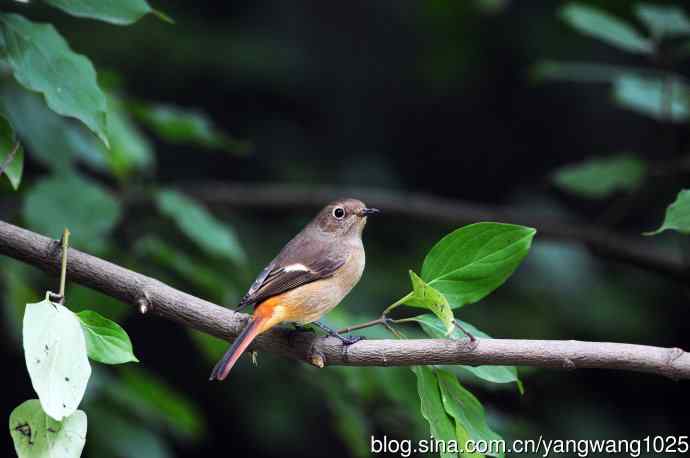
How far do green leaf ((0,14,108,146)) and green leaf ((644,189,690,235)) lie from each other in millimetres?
1446

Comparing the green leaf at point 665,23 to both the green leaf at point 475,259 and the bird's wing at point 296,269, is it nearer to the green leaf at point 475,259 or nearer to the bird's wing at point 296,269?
the bird's wing at point 296,269

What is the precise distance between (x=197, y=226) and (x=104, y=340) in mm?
1996

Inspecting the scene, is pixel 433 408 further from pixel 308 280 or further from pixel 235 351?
pixel 308 280

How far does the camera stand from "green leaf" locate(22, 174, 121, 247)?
3.36m

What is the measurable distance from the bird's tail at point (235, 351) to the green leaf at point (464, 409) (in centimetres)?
50

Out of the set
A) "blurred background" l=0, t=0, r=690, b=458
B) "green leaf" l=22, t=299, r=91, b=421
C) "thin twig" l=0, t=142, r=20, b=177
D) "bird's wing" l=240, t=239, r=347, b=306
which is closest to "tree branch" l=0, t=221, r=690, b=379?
"thin twig" l=0, t=142, r=20, b=177

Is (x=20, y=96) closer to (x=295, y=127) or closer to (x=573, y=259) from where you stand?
(x=295, y=127)

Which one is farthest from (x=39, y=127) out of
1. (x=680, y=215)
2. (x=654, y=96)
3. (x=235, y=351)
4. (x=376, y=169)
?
(x=376, y=169)

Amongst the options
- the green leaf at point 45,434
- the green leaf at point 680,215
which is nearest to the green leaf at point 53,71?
the green leaf at point 45,434

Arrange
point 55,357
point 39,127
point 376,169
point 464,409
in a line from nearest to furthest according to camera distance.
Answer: point 55,357, point 464,409, point 39,127, point 376,169

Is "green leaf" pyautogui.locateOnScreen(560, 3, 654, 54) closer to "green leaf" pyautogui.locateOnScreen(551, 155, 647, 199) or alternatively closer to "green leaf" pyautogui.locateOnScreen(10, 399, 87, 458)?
"green leaf" pyautogui.locateOnScreen(551, 155, 647, 199)

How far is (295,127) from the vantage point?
267 inches

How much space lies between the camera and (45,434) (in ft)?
5.70

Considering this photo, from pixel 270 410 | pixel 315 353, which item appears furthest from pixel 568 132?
pixel 315 353
